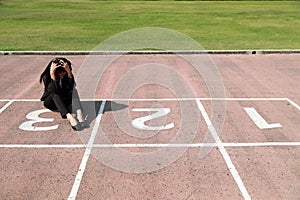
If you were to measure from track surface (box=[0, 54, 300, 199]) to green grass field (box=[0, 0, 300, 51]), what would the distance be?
789 cm

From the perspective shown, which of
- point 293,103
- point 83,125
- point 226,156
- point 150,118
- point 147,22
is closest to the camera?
point 226,156

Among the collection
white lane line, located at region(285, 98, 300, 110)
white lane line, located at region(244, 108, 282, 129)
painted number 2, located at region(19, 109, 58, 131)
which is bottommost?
white lane line, located at region(285, 98, 300, 110)

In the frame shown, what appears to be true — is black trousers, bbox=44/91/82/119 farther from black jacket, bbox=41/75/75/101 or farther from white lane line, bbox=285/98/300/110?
white lane line, bbox=285/98/300/110

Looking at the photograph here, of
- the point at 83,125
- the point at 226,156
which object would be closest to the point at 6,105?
the point at 83,125

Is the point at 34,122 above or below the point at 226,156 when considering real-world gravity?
above

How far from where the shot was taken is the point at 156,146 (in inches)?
340

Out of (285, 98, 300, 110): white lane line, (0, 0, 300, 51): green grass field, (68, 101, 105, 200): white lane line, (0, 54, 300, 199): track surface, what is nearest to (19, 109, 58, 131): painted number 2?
(0, 54, 300, 199): track surface

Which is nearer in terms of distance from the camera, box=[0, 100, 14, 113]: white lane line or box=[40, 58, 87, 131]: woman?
box=[40, 58, 87, 131]: woman

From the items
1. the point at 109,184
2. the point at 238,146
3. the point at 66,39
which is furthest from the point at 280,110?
the point at 66,39

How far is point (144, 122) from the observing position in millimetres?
9977

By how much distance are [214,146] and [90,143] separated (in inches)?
115

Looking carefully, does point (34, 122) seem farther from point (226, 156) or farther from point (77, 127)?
point (226, 156)

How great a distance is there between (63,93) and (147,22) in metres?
18.1

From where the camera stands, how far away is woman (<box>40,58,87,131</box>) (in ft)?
31.6
